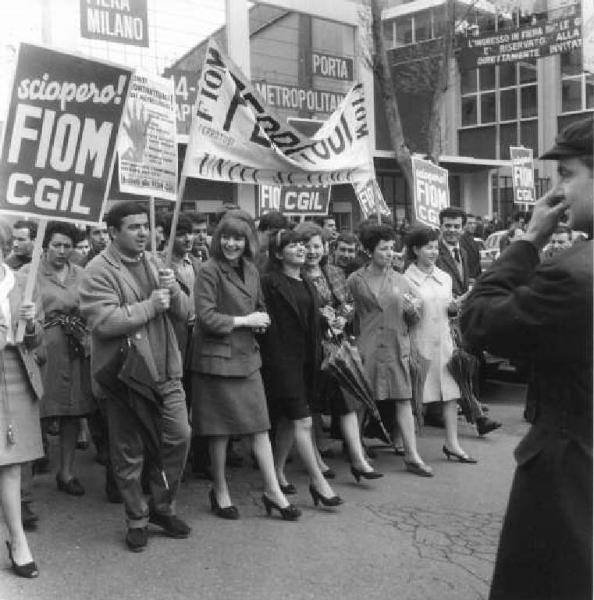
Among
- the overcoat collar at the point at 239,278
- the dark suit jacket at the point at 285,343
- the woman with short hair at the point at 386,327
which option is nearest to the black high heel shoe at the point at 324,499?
the dark suit jacket at the point at 285,343

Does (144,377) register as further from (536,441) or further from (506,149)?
(506,149)

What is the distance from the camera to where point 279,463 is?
18.7 ft

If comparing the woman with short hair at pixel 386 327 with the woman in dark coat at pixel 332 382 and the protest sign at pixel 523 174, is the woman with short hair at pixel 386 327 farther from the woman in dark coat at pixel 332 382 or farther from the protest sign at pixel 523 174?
the protest sign at pixel 523 174

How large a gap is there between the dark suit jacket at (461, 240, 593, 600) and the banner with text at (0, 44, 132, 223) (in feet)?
8.80

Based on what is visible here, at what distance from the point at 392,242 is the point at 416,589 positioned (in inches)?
115

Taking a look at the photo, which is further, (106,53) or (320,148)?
(106,53)

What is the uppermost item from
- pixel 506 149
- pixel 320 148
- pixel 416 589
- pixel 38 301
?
pixel 506 149

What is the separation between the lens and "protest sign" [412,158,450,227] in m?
8.47

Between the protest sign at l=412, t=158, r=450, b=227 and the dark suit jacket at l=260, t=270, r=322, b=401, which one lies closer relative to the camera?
the dark suit jacket at l=260, t=270, r=322, b=401

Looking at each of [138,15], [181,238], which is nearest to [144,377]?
[181,238]

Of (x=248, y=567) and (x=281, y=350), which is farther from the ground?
(x=281, y=350)

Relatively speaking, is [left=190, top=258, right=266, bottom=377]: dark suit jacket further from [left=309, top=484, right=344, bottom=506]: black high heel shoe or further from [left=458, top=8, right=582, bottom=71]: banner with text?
[left=458, top=8, right=582, bottom=71]: banner with text

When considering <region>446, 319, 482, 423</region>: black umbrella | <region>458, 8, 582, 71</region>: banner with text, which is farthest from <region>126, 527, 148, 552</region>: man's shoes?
<region>458, 8, 582, 71</region>: banner with text

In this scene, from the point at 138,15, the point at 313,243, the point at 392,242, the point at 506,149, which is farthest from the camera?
the point at 506,149
